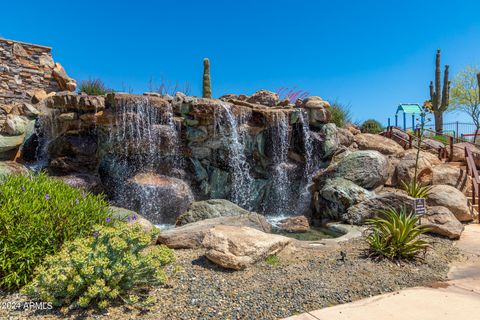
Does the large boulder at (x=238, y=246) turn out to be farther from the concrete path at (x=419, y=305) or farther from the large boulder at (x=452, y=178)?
the large boulder at (x=452, y=178)

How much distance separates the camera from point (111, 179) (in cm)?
978

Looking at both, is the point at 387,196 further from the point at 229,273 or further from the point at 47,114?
the point at 47,114

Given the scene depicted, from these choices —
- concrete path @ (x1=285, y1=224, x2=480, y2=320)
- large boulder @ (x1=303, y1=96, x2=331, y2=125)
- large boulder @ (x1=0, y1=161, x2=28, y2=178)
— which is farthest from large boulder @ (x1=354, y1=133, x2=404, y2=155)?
large boulder @ (x1=0, y1=161, x2=28, y2=178)

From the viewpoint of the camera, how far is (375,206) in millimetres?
8031

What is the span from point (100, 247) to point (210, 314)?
1298mm

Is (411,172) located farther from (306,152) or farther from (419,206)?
(419,206)

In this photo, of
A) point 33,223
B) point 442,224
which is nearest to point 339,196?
point 442,224

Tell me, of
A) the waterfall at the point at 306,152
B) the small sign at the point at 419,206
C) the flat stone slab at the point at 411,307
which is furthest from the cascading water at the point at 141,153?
the flat stone slab at the point at 411,307

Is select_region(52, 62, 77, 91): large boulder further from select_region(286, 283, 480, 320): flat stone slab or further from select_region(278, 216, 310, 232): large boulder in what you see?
select_region(286, 283, 480, 320): flat stone slab

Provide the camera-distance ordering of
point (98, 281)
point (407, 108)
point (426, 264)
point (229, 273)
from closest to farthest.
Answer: point (98, 281), point (229, 273), point (426, 264), point (407, 108)

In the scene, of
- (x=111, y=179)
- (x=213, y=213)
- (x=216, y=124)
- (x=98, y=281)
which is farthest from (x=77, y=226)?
(x=216, y=124)

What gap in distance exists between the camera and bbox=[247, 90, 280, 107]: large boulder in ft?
52.0

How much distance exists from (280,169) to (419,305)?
317 inches

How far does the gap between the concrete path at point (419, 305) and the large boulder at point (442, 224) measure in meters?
2.31
